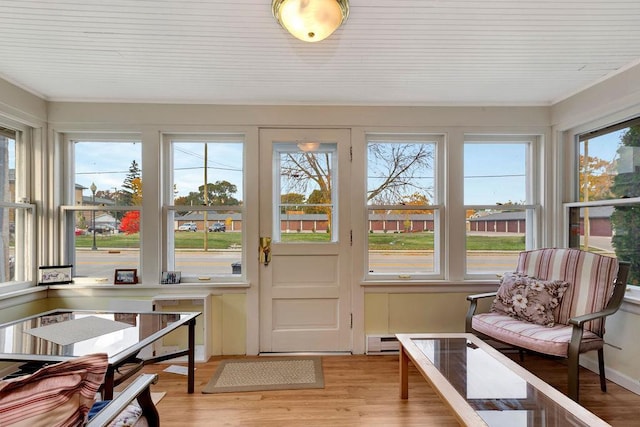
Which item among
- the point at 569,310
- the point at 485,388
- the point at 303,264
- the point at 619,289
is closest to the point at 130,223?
the point at 303,264

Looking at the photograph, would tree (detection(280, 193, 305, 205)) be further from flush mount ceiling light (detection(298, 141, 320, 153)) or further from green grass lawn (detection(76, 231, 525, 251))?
flush mount ceiling light (detection(298, 141, 320, 153))

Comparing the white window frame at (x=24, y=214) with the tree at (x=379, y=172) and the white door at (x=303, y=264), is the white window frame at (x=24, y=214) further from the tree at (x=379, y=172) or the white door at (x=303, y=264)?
the tree at (x=379, y=172)

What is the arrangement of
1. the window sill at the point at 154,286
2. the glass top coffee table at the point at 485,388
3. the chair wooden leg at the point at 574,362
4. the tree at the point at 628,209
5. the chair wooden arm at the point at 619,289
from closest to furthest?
the glass top coffee table at the point at 485,388, the chair wooden leg at the point at 574,362, the chair wooden arm at the point at 619,289, the tree at the point at 628,209, the window sill at the point at 154,286

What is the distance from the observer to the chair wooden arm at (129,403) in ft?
3.48

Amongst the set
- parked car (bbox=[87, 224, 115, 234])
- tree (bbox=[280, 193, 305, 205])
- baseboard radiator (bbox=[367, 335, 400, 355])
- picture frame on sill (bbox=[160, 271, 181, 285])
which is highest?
tree (bbox=[280, 193, 305, 205])

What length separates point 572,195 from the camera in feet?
9.59

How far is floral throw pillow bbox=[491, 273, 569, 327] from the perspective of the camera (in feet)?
7.91

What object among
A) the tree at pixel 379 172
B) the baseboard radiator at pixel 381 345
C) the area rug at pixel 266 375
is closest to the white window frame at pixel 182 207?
the tree at pixel 379 172

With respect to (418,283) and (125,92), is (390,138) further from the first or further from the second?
(125,92)

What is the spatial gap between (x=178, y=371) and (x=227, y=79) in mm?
2379

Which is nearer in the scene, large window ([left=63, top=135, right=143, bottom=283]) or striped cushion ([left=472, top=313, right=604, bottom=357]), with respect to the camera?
striped cushion ([left=472, top=313, right=604, bottom=357])

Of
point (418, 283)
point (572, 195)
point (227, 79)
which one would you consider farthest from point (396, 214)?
point (227, 79)

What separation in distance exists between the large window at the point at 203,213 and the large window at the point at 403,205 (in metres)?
1.29

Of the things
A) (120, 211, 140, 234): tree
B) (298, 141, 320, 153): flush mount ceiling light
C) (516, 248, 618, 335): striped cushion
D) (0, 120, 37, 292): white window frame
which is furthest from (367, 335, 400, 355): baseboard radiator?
(0, 120, 37, 292): white window frame
